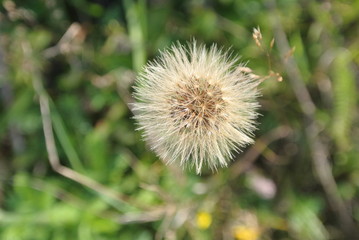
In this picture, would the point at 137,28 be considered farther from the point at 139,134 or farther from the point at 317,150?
the point at 317,150

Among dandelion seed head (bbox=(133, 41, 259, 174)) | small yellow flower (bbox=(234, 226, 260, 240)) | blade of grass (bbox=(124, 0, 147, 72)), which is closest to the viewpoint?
dandelion seed head (bbox=(133, 41, 259, 174))

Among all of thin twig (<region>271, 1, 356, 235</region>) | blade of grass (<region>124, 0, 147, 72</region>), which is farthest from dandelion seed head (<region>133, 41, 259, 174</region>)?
thin twig (<region>271, 1, 356, 235</region>)

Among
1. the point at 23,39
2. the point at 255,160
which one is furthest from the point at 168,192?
the point at 23,39

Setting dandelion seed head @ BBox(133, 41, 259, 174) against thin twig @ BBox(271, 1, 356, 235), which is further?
thin twig @ BBox(271, 1, 356, 235)

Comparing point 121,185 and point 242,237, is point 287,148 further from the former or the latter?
point 121,185

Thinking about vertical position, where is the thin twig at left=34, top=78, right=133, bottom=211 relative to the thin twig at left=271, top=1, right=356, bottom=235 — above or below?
below

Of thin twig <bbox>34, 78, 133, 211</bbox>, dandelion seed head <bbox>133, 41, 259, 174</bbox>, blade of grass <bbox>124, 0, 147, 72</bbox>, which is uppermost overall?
blade of grass <bbox>124, 0, 147, 72</bbox>

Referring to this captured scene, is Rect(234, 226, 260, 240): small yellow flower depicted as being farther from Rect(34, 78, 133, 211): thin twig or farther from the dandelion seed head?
the dandelion seed head
